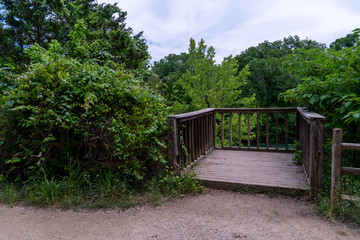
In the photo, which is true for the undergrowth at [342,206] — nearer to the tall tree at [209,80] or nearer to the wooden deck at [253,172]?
the wooden deck at [253,172]

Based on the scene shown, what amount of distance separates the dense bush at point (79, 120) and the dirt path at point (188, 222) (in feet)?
2.17

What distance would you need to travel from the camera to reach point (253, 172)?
4000 millimetres

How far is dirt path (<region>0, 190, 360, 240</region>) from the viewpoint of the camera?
7.79 ft

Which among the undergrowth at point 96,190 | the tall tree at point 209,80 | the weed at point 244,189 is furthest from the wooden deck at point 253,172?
the tall tree at point 209,80

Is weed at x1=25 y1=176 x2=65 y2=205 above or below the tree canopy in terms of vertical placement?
below

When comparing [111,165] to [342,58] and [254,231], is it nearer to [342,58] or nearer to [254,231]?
[254,231]

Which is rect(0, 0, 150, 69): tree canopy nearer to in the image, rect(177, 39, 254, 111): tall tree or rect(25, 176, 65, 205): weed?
rect(25, 176, 65, 205): weed

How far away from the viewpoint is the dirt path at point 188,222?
2.38 m

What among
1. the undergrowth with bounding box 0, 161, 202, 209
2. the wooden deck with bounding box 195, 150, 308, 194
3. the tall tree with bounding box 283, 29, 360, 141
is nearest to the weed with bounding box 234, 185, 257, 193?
the wooden deck with bounding box 195, 150, 308, 194

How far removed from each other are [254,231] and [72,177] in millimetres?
2502

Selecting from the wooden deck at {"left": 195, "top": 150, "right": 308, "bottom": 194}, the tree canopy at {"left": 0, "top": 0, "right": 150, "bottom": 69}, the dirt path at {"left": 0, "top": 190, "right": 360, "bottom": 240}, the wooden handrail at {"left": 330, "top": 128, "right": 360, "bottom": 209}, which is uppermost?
the tree canopy at {"left": 0, "top": 0, "right": 150, "bottom": 69}

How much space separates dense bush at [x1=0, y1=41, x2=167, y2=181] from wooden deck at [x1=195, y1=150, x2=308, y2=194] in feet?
3.42

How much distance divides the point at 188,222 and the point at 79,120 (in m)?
2.00

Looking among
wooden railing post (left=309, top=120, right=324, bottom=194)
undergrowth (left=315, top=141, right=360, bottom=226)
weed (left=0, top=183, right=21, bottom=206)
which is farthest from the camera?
weed (left=0, top=183, right=21, bottom=206)
